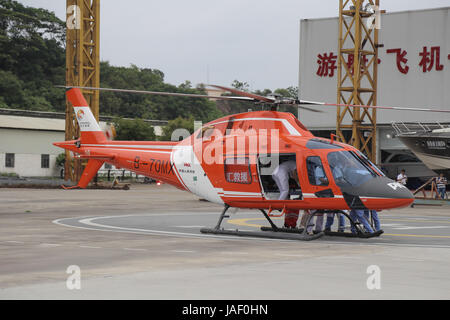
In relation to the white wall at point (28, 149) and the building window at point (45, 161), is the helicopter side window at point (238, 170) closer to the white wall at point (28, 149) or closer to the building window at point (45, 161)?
the white wall at point (28, 149)

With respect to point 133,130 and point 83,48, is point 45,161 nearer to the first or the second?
point 133,130

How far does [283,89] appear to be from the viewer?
113125mm

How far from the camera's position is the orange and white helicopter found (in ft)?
45.3

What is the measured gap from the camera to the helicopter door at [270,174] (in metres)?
14.7

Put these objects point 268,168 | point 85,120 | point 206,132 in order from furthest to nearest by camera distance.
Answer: point 85,120, point 206,132, point 268,168

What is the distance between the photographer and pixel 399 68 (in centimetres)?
4591

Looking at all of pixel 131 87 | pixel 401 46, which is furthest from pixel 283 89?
pixel 401 46

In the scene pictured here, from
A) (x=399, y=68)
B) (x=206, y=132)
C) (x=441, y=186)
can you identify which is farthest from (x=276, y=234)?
(x=399, y=68)

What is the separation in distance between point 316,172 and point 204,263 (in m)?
4.58

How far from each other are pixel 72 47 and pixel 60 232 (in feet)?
100

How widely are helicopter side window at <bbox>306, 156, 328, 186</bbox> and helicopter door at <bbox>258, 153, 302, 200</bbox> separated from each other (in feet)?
1.73

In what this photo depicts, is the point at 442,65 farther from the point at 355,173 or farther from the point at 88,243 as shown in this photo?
the point at 88,243

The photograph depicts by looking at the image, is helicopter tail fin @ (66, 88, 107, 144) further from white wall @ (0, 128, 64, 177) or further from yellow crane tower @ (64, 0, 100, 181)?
white wall @ (0, 128, 64, 177)

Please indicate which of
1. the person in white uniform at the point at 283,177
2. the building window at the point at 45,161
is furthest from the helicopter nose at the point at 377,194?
the building window at the point at 45,161
